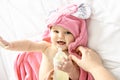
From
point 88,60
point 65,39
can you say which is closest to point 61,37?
point 65,39

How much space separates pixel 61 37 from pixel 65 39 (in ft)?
0.06

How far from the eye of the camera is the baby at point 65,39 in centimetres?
106

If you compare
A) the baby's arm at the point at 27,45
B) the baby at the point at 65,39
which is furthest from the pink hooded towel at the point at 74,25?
the baby's arm at the point at 27,45

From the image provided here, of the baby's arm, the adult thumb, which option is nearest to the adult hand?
the adult thumb

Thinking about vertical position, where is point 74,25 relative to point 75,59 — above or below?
above

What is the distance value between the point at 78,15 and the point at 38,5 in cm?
27

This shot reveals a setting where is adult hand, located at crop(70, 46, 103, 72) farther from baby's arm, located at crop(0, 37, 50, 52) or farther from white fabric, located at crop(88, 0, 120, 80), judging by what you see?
baby's arm, located at crop(0, 37, 50, 52)

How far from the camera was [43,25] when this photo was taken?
1.23 m

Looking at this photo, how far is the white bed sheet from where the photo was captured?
3.43ft

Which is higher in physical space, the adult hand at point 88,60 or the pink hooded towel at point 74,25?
the pink hooded towel at point 74,25

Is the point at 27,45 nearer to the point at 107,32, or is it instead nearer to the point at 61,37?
the point at 61,37

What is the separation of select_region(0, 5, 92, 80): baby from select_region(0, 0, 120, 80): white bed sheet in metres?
0.05

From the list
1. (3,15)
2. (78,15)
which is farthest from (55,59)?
(3,15)

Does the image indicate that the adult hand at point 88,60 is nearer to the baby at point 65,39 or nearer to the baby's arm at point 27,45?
the baby at point 65,39
